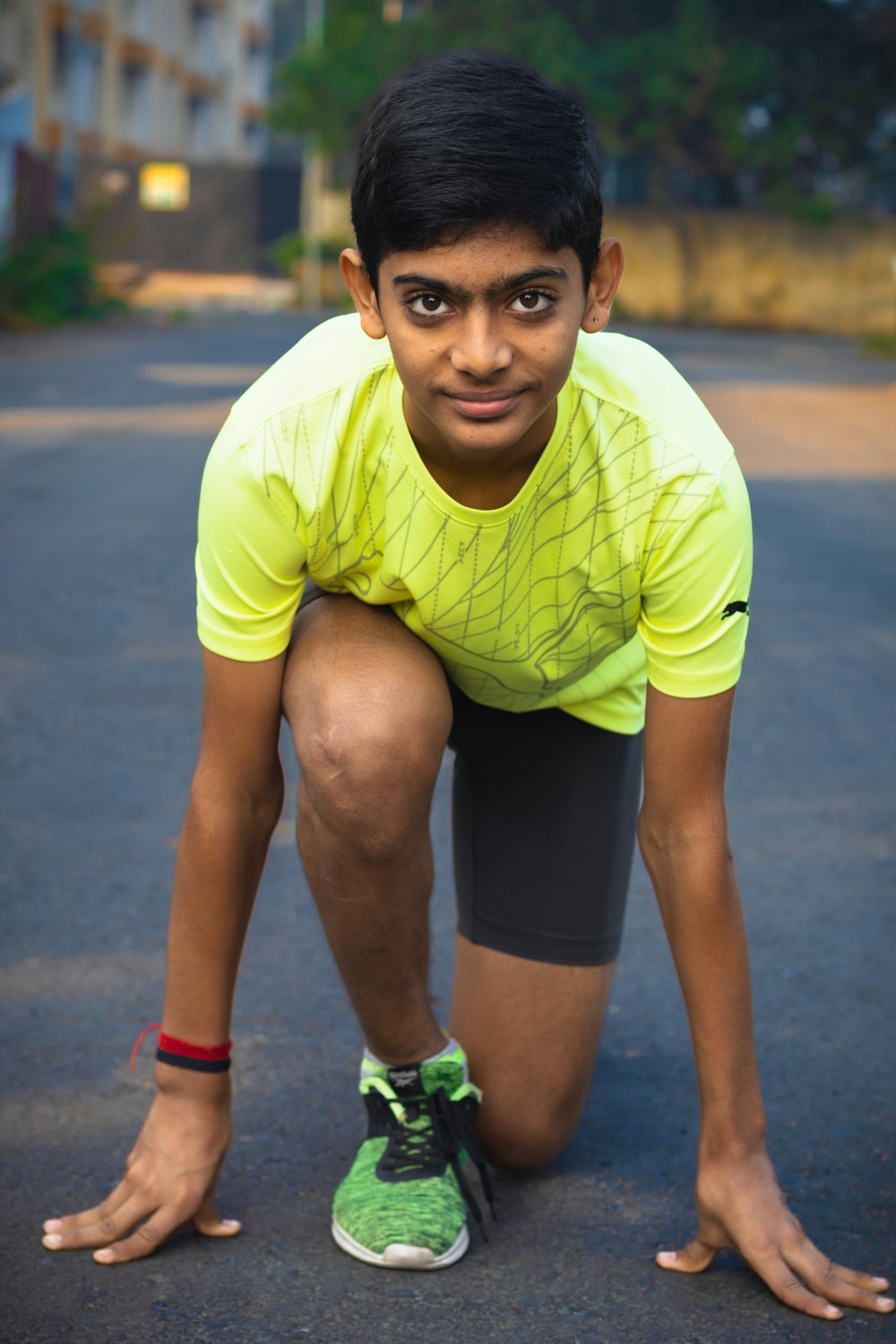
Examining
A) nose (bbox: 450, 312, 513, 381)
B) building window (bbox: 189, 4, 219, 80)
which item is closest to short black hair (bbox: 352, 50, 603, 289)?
nose (bbox: 450, 312, 513, 381)

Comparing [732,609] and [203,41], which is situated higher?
[203,41]

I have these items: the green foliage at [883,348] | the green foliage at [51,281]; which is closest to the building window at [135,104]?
the green foliage at [51,281]

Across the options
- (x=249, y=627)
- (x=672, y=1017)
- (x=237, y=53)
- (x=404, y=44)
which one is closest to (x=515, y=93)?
(x=249, y=627)

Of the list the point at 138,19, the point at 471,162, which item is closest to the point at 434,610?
the point at 471,162

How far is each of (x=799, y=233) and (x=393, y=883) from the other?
26.1 metres

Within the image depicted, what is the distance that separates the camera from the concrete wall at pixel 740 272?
87.5ft

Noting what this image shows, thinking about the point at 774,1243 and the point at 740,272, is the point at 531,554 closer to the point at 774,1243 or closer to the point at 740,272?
the point at 774,1243

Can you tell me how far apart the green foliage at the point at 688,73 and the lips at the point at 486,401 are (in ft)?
75.9

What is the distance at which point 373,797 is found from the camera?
2176 mm

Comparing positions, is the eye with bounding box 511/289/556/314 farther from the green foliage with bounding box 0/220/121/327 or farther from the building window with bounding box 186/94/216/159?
the building window with bounding box 186/94/216/159

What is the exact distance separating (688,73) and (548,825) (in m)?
Answer: 23.9

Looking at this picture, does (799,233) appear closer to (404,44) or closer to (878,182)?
(878,182)

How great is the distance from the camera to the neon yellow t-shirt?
85.5 inches

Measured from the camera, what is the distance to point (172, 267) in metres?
36.7
